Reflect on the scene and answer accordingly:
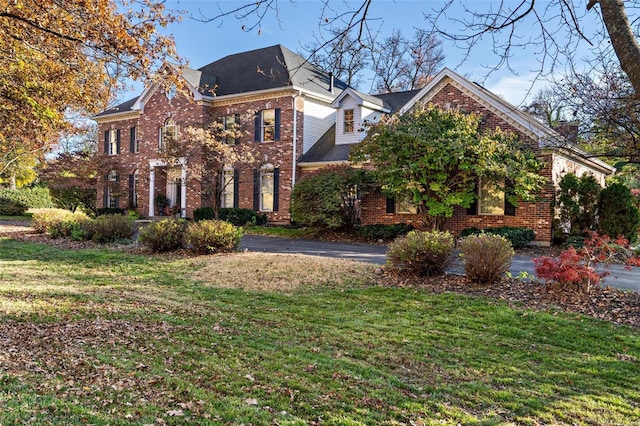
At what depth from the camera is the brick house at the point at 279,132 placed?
1633 cm

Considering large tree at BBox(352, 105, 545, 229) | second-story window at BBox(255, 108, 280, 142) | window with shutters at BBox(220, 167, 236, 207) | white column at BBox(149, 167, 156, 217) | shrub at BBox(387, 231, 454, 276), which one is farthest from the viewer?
white column at BBox(149, 167, 156, 217)

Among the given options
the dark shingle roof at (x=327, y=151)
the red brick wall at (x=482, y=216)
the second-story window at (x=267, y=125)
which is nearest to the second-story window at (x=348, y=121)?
the dark shingle roof at (x=327, y=151)

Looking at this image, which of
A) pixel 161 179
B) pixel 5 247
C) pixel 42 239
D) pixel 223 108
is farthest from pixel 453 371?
pixel 161 179

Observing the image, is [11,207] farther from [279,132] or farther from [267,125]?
[279,132]

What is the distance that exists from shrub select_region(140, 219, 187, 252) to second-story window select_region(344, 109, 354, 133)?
10.4 metres

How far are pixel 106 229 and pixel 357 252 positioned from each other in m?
7.87

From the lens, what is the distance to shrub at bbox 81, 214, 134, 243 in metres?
14.7

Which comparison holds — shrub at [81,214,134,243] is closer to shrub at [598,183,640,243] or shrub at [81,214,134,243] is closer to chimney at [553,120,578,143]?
chimney at [553,120,578,143]

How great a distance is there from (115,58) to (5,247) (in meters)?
10.0

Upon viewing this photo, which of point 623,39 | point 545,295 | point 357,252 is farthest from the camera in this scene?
point 357,252

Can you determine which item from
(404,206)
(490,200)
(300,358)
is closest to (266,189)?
(404,206)

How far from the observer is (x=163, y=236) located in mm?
12688

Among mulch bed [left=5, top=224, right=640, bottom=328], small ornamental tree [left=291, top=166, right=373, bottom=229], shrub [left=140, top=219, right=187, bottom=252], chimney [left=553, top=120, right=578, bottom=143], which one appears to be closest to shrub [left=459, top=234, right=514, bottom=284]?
mulch bed [left=5, top=224, right=640, bottom=328]

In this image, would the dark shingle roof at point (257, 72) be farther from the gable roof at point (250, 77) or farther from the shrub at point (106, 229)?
the shrub at point (106, 229)
